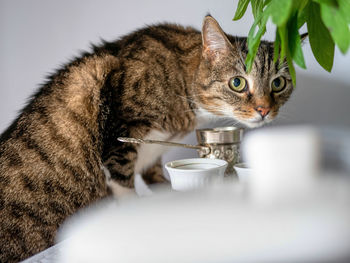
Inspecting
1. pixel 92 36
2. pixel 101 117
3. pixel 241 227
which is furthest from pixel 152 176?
pixel 241 227

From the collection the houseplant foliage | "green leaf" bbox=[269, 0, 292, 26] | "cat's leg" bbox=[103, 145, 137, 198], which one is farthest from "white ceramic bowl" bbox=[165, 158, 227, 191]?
"green leaf" bbox=[269, 0, 292, 26]

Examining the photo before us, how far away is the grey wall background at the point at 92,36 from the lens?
1157mm

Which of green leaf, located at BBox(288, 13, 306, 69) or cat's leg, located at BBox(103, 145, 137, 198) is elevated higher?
green leaf, located at BBox(288, 13, 306, 69)

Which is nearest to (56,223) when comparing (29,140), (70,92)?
(29,140)

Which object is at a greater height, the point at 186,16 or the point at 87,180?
the point at 186,16

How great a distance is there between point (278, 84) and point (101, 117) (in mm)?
554

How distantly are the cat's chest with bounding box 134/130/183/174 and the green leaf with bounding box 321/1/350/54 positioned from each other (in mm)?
730

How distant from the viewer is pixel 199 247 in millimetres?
314

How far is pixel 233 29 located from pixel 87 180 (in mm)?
735

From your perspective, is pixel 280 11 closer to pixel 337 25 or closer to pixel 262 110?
pixel 337 25

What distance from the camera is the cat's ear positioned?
38.2 inches

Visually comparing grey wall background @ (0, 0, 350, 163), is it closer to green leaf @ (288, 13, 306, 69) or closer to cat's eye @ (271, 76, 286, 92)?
→ cat's eye @ (271, 76, 286, 92)

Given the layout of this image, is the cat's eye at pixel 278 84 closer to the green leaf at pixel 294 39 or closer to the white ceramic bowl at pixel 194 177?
the white ceramic bowl at pixel 194 177

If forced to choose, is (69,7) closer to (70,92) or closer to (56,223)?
(70,92)
